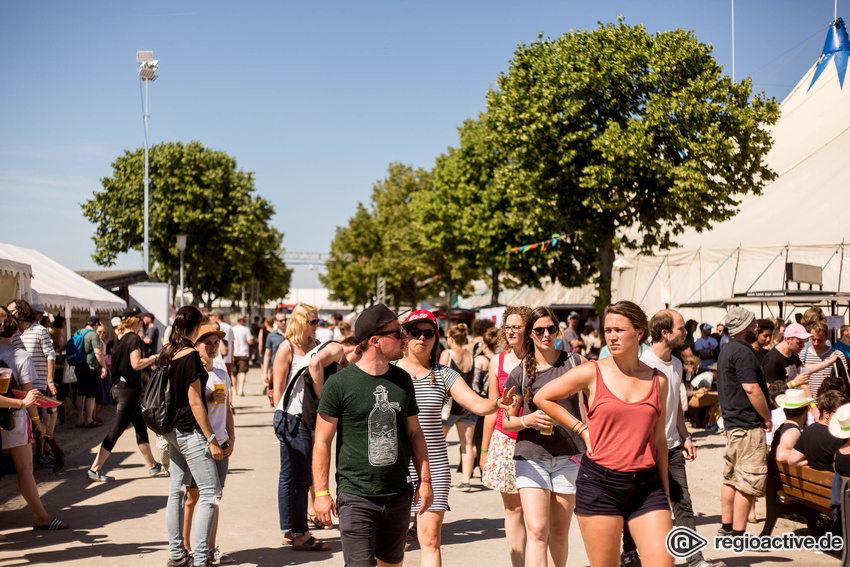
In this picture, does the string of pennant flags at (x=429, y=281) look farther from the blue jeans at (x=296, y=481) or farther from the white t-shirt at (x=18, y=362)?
the blue jeans at (x=296, y=481)

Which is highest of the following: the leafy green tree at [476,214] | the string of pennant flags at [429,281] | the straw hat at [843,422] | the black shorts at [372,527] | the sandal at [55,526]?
the leafy green tree at [476,214]

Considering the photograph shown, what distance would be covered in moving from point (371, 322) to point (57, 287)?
610 inches

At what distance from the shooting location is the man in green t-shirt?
4109 millimetres

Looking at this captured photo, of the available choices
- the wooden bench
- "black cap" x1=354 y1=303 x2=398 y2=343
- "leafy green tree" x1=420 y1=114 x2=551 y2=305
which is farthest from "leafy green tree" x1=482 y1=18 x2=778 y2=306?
"black cap" x1=354 y1=303 x2=398 y2=343

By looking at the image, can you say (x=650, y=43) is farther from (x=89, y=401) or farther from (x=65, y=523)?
(x=65, y=523)

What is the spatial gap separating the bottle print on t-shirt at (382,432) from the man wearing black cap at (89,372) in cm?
1080

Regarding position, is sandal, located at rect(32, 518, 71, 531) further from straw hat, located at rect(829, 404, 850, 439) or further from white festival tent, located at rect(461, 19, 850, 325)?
white festival tent, located at rect(461, 19, 850, 325)

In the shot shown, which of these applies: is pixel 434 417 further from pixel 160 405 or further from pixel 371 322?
pixel 160 405

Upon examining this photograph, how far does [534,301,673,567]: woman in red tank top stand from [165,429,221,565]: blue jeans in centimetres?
280

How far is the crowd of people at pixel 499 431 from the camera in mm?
4215

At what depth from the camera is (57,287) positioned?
58.1 ft

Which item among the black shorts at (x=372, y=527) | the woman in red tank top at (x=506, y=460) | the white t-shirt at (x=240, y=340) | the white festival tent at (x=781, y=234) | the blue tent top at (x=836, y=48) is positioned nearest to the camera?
the black shorts at (x=372, y=527)

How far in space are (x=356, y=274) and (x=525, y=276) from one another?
92.0ft

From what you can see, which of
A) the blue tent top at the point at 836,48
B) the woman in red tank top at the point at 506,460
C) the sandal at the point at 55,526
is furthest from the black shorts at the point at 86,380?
the blue tent top at the point at 836,48
